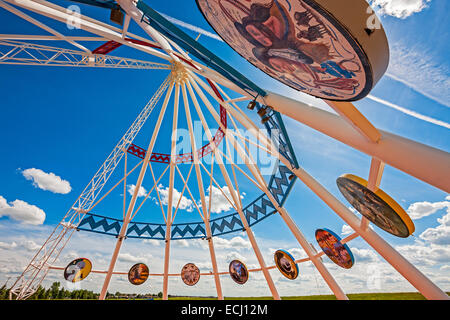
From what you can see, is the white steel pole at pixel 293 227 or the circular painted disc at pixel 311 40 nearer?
the circular painted disc at pixel 311 40

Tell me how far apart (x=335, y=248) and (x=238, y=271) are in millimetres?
12356

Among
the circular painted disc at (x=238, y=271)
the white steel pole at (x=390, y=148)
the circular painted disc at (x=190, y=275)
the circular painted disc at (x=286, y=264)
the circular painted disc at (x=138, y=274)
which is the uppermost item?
the circular painted disc at (x=138, y=274)

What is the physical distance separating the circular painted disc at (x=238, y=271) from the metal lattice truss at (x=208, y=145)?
5.60ft

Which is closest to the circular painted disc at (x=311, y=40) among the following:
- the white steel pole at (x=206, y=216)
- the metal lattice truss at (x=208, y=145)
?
the metal lattice truss at (x=208, y=145)

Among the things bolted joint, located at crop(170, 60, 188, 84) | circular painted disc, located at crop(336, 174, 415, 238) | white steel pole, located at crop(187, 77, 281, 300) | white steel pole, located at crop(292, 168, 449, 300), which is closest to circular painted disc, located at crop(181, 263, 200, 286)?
white steel pole, located at crop(187, 77, 281, 300)

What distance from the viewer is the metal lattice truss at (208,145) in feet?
21.8

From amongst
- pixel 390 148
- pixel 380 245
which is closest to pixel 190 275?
pixel 380 245

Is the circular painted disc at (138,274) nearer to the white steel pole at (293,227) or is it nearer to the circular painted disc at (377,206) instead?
the white steel pole at (293,227)

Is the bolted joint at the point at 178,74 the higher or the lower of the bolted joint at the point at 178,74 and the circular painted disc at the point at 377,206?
the higher

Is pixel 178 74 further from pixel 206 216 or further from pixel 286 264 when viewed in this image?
pixel 286 264

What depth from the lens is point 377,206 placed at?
870 cm
